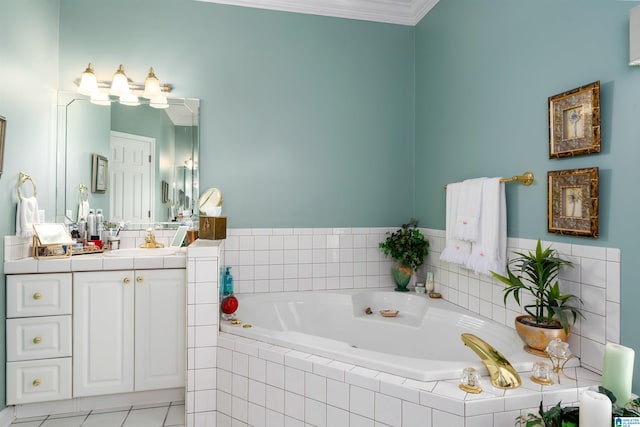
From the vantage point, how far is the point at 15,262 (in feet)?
7.29

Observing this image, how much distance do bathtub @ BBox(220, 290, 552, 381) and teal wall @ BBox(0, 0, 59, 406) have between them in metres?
1.46

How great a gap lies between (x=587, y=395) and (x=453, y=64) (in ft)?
7.33

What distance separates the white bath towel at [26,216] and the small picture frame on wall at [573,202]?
9.60ft

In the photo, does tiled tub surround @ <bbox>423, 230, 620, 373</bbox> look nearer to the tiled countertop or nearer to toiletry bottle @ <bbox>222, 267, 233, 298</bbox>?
toiletry bottle @ <bbox>222, 267, 233, 298</bbox>

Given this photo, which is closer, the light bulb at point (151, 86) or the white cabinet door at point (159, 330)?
the white cabinet door at point (159, 330)

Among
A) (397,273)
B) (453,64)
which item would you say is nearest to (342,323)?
(397,273)

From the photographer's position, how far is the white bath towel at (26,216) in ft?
7.52

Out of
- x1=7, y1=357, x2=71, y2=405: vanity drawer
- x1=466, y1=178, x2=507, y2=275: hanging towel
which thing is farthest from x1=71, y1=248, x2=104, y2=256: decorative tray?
x1=466, y1=178, x2=507, y2=275: hanging towel

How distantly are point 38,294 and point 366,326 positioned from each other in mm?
2078

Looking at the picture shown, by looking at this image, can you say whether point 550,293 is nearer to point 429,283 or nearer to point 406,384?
point 406,384

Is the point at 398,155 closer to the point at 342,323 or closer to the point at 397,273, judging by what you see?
the point at 397,273

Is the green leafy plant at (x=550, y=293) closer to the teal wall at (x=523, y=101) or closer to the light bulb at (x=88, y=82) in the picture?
the teal wall at (x=523, y=101)

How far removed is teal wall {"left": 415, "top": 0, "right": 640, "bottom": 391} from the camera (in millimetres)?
1550

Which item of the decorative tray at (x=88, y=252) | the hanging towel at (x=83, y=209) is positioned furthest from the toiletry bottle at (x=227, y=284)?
the hanging towel at (x=83, y=209)
